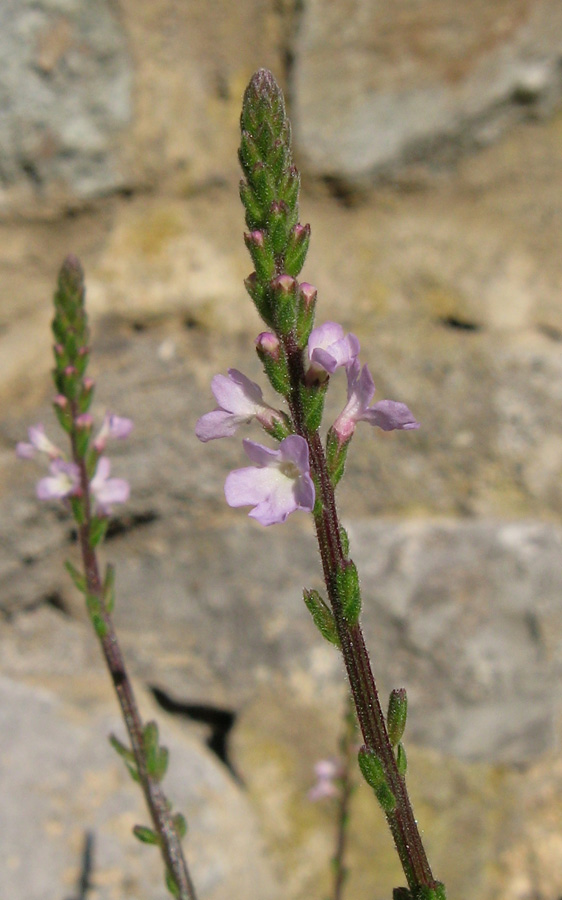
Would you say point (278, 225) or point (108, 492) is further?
point (108, 492)

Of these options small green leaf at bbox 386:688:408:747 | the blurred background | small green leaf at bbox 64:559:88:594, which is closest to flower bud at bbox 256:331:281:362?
small green leaf at bbox 386:688:408:747

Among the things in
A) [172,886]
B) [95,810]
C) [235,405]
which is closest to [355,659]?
[235,405]

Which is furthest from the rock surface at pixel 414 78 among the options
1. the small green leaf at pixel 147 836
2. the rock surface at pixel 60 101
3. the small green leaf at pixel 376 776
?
the small green leaf at pixel 376 776

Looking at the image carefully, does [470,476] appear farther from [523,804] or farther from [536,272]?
[523,804]

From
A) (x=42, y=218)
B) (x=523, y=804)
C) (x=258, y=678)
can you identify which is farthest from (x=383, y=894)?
(x=42, y=218)

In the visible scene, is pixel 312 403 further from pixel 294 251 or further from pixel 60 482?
Result: pixel 60 482

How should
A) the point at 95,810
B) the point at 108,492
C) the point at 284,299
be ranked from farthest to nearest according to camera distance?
the point at 95,810
the point at 108,492
the point at 284,299

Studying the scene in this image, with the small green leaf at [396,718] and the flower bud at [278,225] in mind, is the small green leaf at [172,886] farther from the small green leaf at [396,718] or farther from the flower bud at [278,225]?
the flower bud at [278,225]
